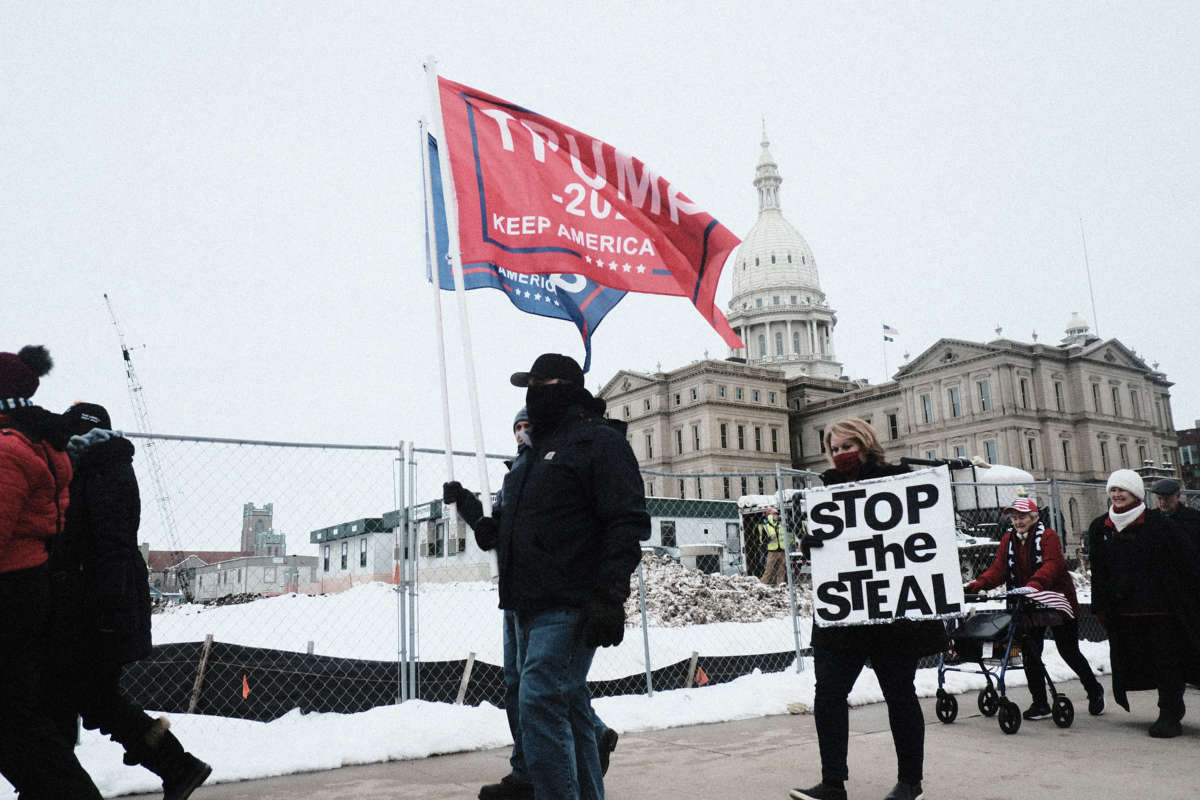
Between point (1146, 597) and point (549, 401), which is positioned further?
point (1146, 597)

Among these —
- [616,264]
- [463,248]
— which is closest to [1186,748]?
[616,264]

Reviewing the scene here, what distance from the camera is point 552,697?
139 inches

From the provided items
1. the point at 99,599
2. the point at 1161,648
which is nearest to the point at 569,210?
the point at 99,599

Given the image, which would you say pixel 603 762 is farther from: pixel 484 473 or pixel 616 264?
pixel 616 264

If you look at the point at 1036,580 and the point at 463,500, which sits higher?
the point at 463,500

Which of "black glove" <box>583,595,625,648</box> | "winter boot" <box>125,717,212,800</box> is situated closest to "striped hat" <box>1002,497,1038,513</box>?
"black glove" <box>583,595,625,648</box>

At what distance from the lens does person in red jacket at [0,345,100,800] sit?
3377 millimetres

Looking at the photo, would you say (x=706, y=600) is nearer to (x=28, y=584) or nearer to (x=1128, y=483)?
(x=1128, y=483)

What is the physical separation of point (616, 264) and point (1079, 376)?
74028 millimetres

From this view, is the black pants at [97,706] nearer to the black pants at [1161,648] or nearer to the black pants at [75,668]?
the black pants at [75,668]

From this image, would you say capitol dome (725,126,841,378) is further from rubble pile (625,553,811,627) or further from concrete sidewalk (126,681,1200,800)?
concrete sidewalk (126,681,1200,800)

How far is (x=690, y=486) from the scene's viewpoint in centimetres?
8400

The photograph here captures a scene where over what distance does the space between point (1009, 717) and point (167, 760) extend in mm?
5462

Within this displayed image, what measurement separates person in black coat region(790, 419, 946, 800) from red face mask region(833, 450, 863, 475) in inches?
34.9
